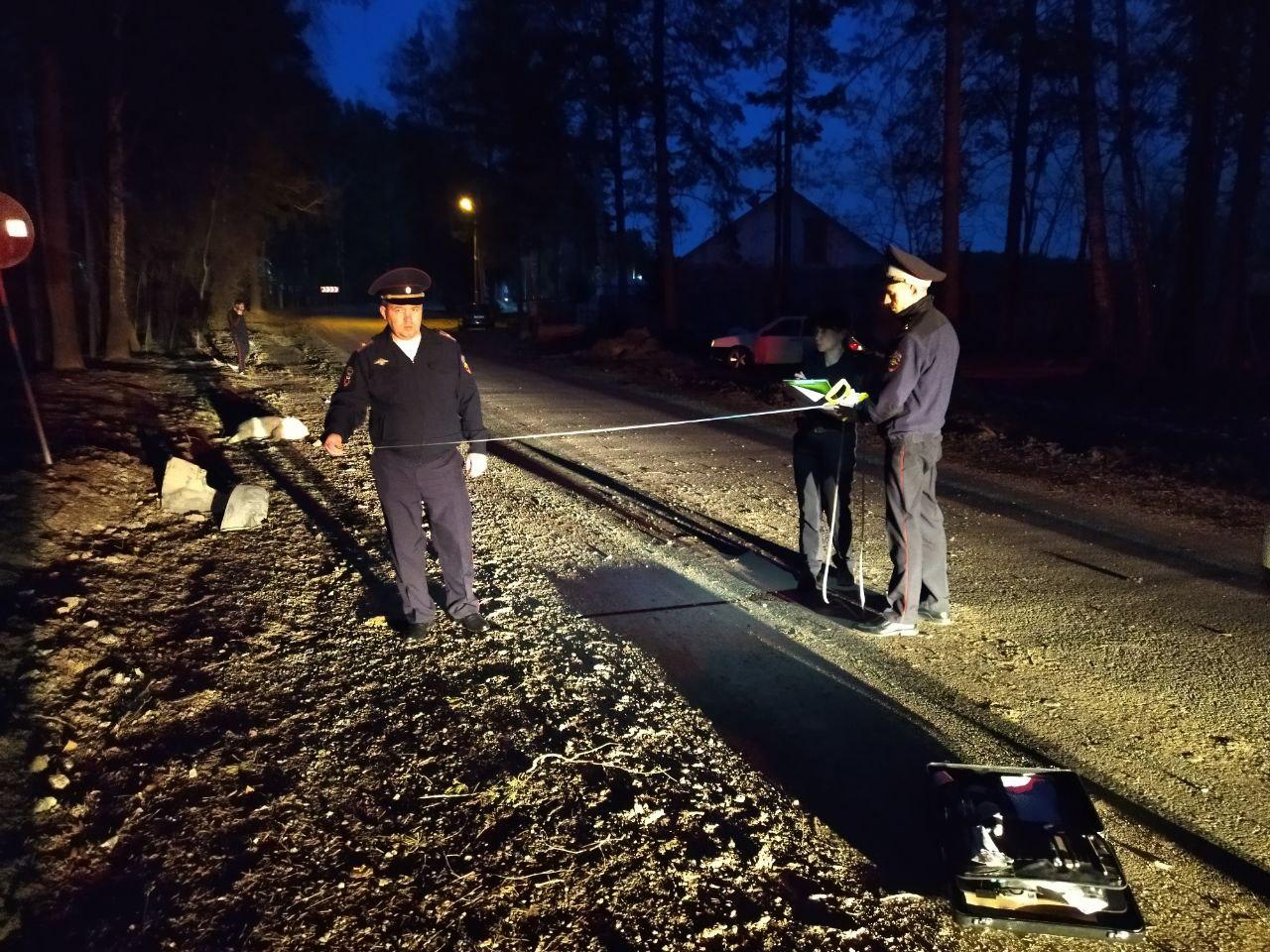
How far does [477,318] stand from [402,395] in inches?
1567

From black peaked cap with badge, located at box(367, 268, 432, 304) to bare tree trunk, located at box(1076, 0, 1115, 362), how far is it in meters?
17.6

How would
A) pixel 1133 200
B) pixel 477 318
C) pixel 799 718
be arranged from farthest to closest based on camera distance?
pixel 477 318
pixel 1133 200
pixel 799 718

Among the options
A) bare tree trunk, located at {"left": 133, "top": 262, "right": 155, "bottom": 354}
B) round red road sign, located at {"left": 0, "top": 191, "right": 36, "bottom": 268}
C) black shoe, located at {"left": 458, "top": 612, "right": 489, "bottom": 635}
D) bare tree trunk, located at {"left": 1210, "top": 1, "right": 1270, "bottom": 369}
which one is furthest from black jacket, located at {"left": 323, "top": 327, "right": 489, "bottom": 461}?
bare tree trunk, located at {"left": 133, "top": 262, "right": 155, "bottom": 354}

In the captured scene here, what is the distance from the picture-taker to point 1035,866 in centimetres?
264

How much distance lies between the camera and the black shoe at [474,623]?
15.9 ft

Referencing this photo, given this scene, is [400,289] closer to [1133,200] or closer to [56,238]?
[56,238]

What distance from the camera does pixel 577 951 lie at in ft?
8.40

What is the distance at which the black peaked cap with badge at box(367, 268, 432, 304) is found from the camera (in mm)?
4477

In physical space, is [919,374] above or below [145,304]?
below

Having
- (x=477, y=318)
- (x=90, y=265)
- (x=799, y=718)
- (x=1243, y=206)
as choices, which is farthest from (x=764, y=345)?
(x=477, y=318)

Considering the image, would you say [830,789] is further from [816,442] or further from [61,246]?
[61,246]

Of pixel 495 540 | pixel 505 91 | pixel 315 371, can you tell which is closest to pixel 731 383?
pixel 315 371

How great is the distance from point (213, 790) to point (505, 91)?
3506cm

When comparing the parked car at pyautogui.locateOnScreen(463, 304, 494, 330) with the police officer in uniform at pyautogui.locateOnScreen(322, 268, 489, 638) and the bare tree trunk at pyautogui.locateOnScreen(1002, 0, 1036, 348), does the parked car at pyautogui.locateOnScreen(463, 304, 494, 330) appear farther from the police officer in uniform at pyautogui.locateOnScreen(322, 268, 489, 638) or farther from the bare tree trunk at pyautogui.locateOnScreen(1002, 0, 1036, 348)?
the police officer in uniform at pyautogui.locateOnScreen(322, 268, 489, 638)
